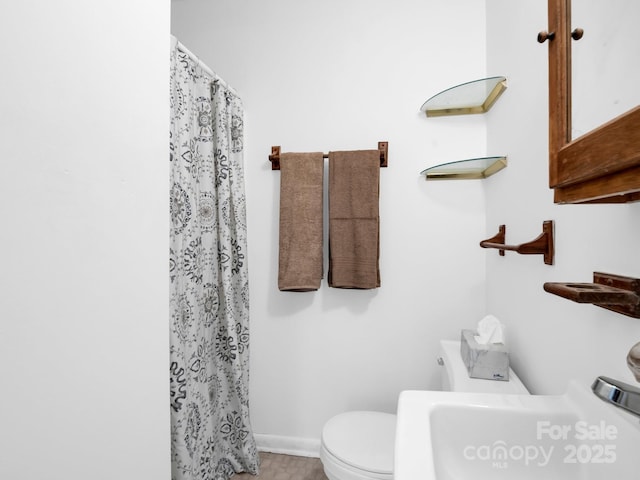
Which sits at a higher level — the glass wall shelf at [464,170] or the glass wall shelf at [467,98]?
the glass wall shelf at [467,98]

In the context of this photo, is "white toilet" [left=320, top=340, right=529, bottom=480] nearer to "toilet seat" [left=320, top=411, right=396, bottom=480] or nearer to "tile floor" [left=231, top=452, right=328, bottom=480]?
"toilet seat" [left=320, top=411, right=396, bottom=480]

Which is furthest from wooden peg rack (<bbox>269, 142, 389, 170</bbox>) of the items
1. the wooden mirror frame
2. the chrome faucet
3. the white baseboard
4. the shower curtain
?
the white baseboard

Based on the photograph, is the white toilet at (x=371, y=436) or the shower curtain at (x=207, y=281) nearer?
the white toilet at (x=371, y=436)

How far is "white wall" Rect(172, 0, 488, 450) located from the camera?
1.51m

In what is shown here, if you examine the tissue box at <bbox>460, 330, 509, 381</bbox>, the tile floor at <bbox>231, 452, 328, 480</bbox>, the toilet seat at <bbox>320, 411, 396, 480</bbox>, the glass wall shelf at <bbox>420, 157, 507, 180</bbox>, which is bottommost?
the tile floor at <bbox>231, 452, 328, 480</bbox>

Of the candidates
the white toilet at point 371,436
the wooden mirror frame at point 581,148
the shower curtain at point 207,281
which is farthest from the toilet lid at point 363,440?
the wooden mirror frame at point 581,148

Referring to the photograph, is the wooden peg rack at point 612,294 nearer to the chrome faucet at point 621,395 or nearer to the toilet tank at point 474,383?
the chrome faucet at point 621,395

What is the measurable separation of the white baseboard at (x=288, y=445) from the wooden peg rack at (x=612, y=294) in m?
1.50

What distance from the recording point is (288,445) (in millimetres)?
1667

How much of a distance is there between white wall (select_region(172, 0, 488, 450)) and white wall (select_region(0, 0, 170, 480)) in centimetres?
94

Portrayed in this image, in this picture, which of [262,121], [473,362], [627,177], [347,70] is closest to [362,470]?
[473,362]

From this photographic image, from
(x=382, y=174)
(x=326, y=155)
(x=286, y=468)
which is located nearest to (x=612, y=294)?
(x=382, y=174)

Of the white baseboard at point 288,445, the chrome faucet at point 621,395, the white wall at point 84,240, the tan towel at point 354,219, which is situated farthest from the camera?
the white baseboard at point 288,445

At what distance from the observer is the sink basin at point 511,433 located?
616 mm
